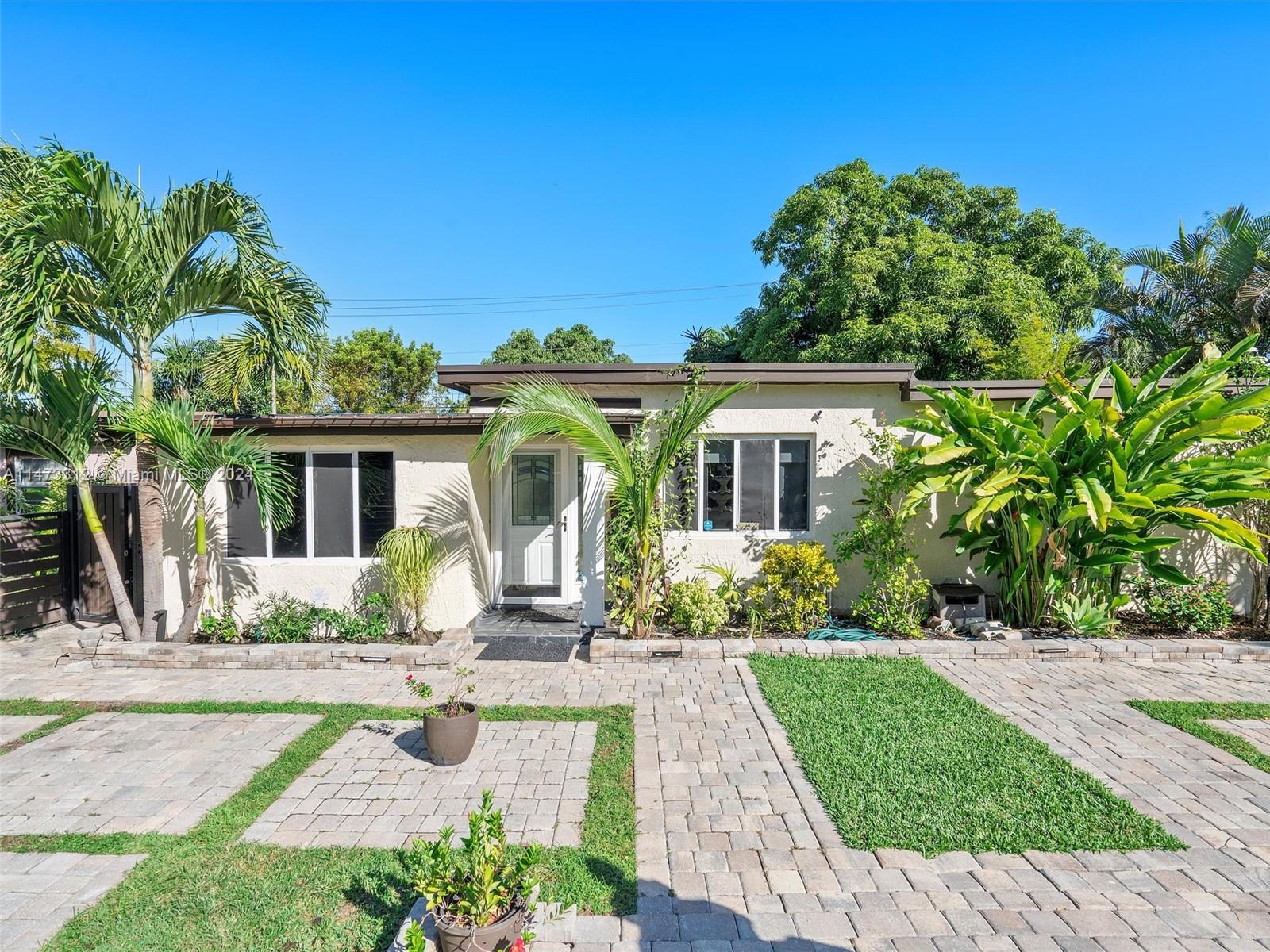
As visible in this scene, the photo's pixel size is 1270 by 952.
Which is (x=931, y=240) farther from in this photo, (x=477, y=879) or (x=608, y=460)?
(x=477, y=879)

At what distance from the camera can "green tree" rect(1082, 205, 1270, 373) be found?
14930 millimetres

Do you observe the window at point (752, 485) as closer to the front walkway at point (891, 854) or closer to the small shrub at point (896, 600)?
the small shrub at point (896, 600)

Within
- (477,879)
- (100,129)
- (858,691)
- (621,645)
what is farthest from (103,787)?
(100,129)

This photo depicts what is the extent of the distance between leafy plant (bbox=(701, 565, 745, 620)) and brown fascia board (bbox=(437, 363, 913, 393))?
8.44ft

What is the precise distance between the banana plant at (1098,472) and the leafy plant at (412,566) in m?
→ 5.96

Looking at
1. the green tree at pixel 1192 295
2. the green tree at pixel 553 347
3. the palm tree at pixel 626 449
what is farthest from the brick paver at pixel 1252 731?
the green tree at pixel 553 347

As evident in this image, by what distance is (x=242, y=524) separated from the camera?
8.74 meters

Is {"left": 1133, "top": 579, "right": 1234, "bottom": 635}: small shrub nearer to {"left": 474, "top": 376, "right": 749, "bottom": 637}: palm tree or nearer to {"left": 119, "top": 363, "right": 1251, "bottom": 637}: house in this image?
{"left": 119, "top": 363, "right": 1251, "bottom": 637}: house

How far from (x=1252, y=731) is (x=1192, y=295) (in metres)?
16.2

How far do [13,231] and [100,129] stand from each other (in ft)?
8.18

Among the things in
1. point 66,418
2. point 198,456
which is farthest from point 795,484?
point 66,418

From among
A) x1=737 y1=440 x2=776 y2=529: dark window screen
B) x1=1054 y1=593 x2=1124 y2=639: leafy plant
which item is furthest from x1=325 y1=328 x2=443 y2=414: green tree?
x1=1054 y1=593 x2=1124 y2=639: leafy plant

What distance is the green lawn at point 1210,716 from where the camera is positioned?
5273 millimetres

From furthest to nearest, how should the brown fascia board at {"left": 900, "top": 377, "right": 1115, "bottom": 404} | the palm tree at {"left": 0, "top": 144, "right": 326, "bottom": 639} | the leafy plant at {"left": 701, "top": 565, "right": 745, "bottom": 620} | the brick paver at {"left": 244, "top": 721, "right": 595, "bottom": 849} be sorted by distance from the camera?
1. the brown fascia board at {"left": 900, "top": 377, "right": 1115, "bottom": 404}
2. the leafy plant at {"left": 701, "top": 565, "right": 745, "bottom": 620}
3. the palm tree at {"left": 0, "top": 144, "right": 326, "bottom": 639}
4. the brick paver at {"left": 244, "top": 721, "right": 595, "bottom": 849}
